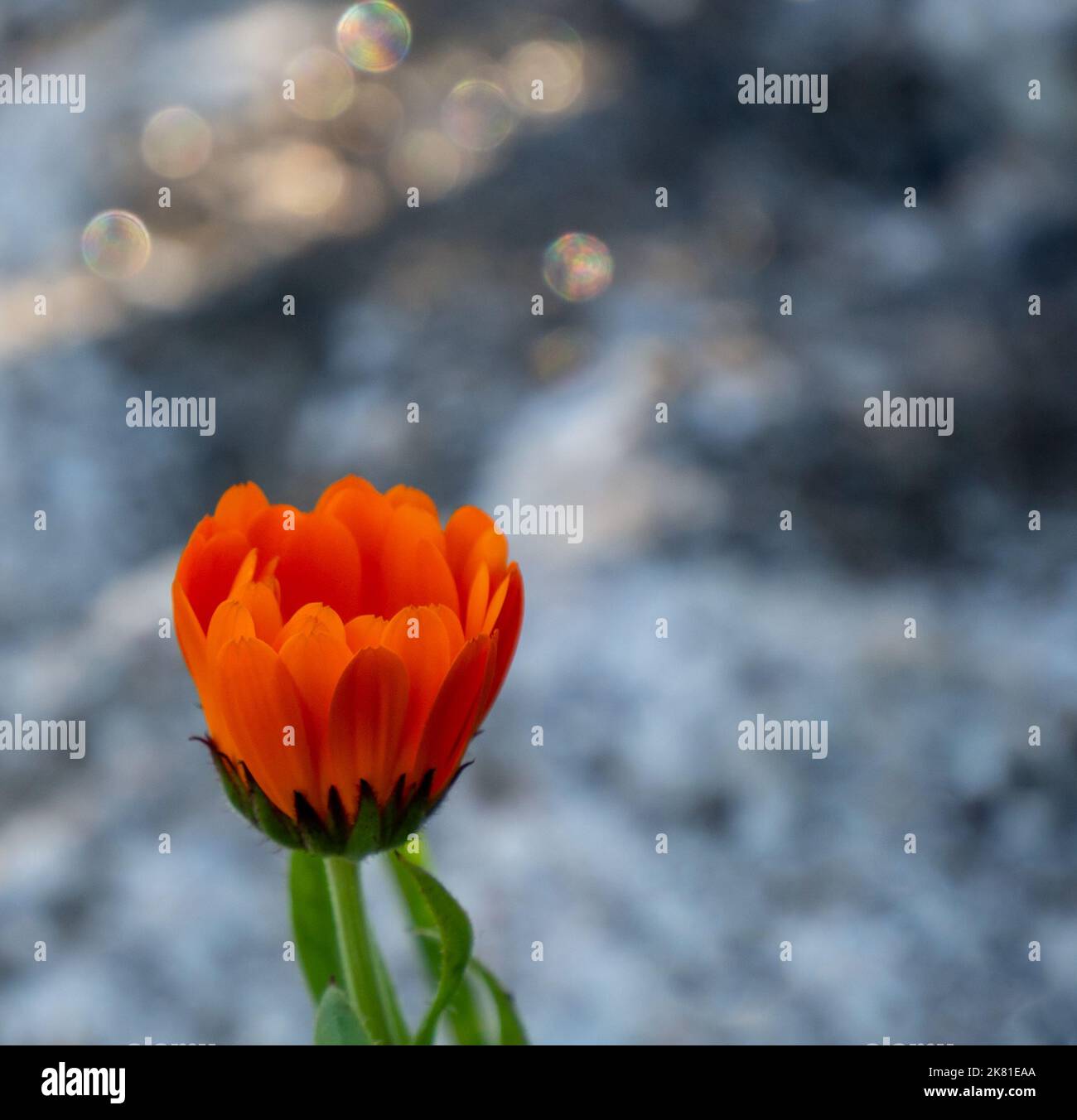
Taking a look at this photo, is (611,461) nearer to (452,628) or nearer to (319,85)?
(319,85)

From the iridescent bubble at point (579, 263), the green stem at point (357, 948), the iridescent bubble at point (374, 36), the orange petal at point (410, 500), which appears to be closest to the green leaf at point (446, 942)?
the green stem at point (357, 948)

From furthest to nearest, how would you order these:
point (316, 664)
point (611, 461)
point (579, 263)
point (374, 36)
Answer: point (374, 36), point (579, 263), point (611, 461), point (316, 664)

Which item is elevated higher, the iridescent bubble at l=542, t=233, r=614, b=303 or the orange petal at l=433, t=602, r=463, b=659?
the iridescent bubble at l=542, t=233, r=614, b=303

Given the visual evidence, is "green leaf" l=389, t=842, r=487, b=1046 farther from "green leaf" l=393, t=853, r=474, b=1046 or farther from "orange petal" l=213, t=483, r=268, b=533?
"orange petal" l=213, t=483, r=268, b=533

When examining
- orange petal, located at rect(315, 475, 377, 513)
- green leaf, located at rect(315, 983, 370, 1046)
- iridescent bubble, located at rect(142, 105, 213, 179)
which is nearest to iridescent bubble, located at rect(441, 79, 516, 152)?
iridescent bubble, located at rect(142, 105, 213, 179)

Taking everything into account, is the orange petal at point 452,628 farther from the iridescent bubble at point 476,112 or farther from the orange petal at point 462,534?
the iridescent bubble at point 476,112

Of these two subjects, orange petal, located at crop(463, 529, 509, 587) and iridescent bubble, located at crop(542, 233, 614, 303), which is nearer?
orange petal, located at crop(463, 529, 509, 587)

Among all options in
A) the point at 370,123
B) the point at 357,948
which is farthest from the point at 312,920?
the point at 370,123
